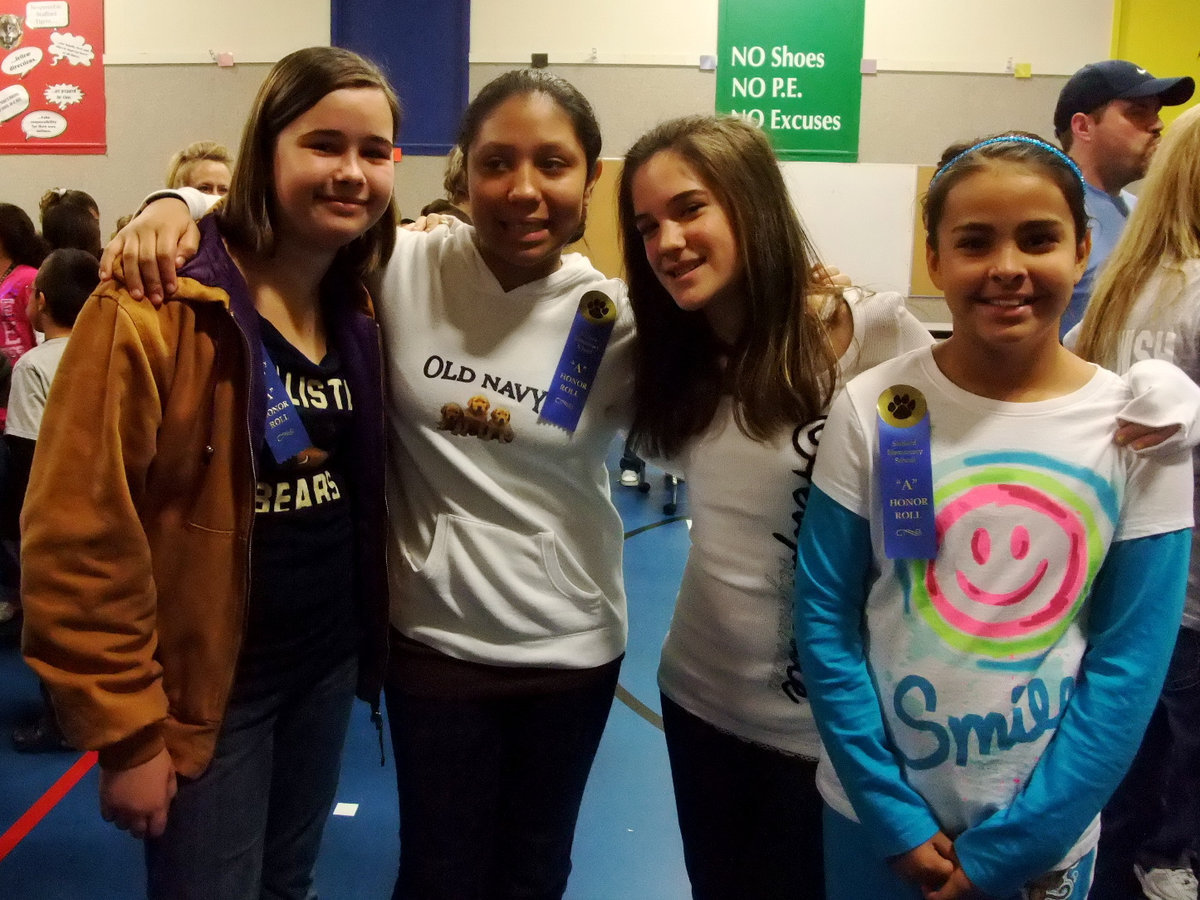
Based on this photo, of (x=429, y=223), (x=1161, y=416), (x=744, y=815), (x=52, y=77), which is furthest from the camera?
(x=52, y=77)

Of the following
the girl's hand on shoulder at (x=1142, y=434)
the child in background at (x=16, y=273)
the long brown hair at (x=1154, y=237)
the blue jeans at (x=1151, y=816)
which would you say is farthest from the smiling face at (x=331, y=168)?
the child in background at (x=16, y=273)

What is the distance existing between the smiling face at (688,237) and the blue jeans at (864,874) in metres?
0.78

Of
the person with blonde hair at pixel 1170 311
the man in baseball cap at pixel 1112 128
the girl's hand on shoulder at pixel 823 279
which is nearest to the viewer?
the girl's hand on shoulder at pixel 823 279

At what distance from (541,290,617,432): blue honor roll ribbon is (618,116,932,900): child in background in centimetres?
9

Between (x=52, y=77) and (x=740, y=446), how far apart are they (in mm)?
8377

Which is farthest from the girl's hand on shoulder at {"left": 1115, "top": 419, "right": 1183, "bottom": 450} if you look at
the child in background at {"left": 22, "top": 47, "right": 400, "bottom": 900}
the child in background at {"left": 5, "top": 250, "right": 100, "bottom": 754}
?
the child in background at {"left": 5, "top": 250, "right": 100, "bottom": 754}

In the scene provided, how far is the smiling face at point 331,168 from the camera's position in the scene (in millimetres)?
1220

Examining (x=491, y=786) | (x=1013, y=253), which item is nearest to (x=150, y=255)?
(x=491, y=786)

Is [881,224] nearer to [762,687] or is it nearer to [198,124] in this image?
[198,124]

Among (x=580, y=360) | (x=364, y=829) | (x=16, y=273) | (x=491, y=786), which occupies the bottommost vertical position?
(x=364, y=829)

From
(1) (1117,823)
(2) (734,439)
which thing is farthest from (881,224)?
(2) (734,439)

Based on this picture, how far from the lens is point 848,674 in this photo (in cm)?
110

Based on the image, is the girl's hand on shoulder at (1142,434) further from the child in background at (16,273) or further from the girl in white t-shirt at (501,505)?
the child in background at (16,273)

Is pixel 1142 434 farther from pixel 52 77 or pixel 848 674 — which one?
pixel 52 77
